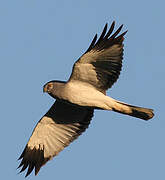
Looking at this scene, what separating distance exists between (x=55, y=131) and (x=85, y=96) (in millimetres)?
2075

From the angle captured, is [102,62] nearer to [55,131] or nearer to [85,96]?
[85,96]

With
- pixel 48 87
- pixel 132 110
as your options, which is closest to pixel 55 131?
pixel 48 87

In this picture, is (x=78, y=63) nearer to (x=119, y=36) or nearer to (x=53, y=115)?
(x=119, y=36)

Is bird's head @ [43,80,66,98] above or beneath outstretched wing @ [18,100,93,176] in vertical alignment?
above

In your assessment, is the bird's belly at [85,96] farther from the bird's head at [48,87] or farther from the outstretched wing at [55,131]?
the outstretched wing at [55,131]

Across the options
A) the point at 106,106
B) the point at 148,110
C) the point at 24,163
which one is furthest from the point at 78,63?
the point at 24,163

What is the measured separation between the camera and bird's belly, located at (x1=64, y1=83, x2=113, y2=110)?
42.8ft

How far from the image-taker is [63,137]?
1464cm

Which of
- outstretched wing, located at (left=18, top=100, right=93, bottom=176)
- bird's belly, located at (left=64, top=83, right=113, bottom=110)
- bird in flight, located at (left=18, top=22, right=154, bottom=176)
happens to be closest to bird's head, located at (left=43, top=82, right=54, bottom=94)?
bird in flight, located at (left=18, top=22, right=154, bottom=176)

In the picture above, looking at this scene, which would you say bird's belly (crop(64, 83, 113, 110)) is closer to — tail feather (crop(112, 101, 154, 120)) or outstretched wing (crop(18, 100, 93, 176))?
tail feather (crop(112, 101, 154, 120))

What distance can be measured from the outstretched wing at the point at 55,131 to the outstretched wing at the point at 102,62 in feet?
4.51

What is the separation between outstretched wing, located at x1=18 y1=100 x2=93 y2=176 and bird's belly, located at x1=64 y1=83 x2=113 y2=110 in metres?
1.29

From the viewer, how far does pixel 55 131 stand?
1477 centimetres

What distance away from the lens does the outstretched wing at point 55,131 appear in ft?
47.4
